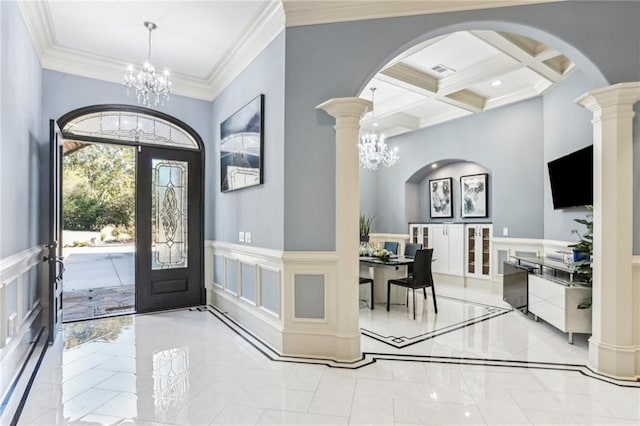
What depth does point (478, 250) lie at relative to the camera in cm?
659

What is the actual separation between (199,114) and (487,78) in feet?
13.9

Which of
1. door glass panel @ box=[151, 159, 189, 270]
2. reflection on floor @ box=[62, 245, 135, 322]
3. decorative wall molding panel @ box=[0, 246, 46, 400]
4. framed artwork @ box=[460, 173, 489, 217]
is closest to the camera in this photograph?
decorative wall molding panel @ box=[0, 246, 46, 400]

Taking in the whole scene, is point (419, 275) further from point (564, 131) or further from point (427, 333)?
point (564, 131)

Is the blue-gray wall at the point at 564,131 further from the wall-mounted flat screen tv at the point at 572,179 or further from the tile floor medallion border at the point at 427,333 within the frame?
the tile floor medallion border at the point at 427,333

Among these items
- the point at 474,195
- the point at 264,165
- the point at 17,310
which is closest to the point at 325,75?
the point at 264,165

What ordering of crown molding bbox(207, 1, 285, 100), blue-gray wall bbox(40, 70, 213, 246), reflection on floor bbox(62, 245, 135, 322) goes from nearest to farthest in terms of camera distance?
crown molding bbox(207, 1, 285, 100) → blue-gray wall bbox(40, 70, 213, 246) → reflection on floor bbox(62, 245, 135, 322)

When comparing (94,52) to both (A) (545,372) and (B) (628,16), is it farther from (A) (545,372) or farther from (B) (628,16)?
(A) (545,372)

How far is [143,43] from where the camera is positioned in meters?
4.07

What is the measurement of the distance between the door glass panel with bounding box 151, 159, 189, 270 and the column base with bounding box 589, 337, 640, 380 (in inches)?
192

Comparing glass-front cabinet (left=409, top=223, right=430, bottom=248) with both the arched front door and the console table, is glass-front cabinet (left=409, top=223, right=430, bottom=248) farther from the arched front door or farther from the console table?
the arched front door

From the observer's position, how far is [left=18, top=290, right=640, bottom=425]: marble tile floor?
2254mm

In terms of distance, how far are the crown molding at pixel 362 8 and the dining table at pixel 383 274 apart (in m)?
3.15

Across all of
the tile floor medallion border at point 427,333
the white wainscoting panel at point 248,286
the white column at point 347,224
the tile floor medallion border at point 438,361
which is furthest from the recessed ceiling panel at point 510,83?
the white wainscoting panel at point 248,286

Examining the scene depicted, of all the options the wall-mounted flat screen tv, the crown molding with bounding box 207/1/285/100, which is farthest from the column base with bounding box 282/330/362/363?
the wall-mounted flat screen tv
